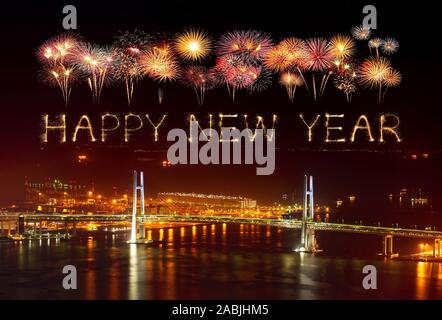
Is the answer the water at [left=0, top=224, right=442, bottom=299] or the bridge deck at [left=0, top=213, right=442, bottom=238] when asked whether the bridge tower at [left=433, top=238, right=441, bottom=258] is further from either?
the water at [left=0, top=224, right=442, bottom=299]

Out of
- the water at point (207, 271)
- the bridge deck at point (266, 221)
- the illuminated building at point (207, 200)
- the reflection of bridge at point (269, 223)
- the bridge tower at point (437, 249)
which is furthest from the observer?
the illuminated building at point (207, 200)

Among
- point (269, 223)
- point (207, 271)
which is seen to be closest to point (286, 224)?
point (269, 223)

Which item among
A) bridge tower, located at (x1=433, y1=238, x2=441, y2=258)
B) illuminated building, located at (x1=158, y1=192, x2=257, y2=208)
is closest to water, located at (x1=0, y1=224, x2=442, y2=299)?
bridge tower, located at (x1=433, y1=238, x2=441, y2=258)

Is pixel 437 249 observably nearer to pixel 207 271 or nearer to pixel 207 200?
pixel 207 271

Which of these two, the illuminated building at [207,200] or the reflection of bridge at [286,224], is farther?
the illuminated building at [207,200]

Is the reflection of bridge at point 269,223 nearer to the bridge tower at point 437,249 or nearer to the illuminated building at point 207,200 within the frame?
the bridge tower at point 437,249

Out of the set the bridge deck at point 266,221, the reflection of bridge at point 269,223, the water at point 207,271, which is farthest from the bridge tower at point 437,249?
the water at point 207,271

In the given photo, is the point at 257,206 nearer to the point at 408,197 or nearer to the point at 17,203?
the point at 408,197
